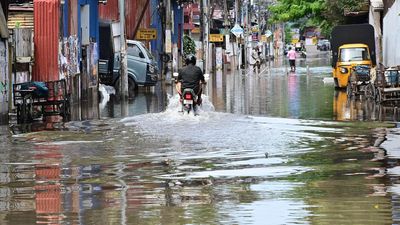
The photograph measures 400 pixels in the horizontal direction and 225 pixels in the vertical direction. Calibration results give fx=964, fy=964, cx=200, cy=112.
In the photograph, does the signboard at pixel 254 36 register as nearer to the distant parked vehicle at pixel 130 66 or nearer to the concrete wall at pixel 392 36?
the concrete wall at pixel 392 36

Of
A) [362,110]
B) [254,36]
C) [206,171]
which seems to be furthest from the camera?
[254,36]

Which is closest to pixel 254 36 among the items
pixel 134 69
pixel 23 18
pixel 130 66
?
pixel 134 69

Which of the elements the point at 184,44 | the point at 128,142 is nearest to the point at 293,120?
the point at 128,142

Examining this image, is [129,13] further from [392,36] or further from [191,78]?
[191,78]

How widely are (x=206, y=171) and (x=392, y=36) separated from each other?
3183 cm

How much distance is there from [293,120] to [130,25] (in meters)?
30.8

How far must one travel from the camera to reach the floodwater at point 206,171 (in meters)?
10.2

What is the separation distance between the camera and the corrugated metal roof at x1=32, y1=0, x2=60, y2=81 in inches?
1216

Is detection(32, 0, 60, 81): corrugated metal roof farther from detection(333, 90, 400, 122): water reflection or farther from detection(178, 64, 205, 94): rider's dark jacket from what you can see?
detection(333, 90, 400, 122): water reflection

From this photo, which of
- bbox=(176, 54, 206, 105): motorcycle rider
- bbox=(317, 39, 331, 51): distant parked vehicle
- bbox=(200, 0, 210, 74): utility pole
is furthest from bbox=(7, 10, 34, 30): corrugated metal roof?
bbox=(317, 39, 331, 51): distant parked vehicle

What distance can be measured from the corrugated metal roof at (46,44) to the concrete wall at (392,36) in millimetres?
15969

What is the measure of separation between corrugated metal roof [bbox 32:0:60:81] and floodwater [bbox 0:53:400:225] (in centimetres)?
616

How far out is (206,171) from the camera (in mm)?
13852

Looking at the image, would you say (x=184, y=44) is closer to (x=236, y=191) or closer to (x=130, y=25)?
(x=130, y=25)
